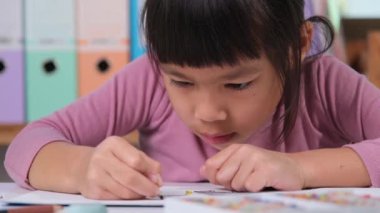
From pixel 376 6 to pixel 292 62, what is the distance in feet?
3.98

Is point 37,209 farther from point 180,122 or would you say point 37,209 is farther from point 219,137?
point 180,122

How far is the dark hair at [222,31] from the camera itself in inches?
27.6

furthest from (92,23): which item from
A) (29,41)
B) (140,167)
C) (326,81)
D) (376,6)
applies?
(376,6)

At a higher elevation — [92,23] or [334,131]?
[92,23]

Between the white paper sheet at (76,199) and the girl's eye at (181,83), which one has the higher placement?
the girl's eye at (181,83)

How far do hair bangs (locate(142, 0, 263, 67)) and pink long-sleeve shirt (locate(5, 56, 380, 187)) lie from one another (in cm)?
20

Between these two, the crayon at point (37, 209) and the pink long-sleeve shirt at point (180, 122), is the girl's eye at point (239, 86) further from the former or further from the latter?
the crayon at point (37, 209)

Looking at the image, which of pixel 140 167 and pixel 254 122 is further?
pixel 254 122

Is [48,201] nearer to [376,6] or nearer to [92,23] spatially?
[92,23]

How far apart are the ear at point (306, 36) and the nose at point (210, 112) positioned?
0.51 feet

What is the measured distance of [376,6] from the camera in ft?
6.28

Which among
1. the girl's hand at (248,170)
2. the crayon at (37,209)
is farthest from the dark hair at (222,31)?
the crayon at (37,209)

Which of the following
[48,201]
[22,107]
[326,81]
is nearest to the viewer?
[48,201]

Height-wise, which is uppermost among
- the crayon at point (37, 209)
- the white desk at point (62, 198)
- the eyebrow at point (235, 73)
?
the eyebrow at point (235, 73)
